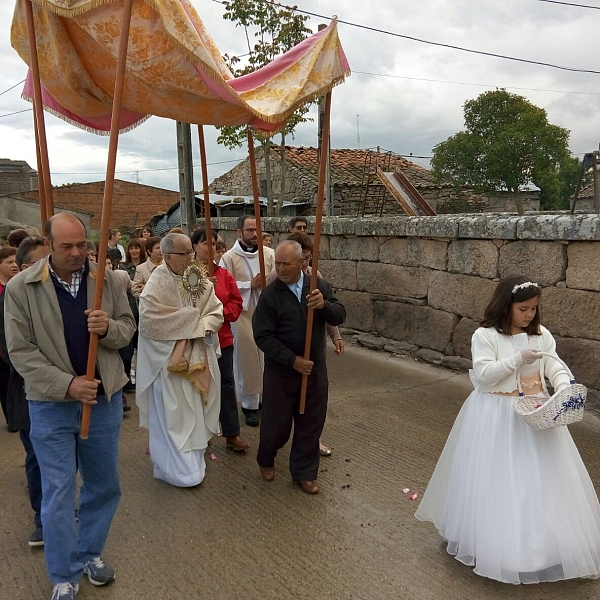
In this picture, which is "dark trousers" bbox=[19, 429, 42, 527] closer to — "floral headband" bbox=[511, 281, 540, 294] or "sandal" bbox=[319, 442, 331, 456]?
"sandal" bbox=[319, 442, 331, 456]

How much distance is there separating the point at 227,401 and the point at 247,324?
1.02 metres

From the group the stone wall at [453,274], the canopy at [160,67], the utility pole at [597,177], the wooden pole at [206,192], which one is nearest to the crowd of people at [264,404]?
the wooden pole at [206,192]

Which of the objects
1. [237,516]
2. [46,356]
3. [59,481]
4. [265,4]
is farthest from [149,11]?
[265,4]

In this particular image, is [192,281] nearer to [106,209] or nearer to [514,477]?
[106,209]

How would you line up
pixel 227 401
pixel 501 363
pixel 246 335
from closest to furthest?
1. pixel 501 363
2. pixel 227 401
3. pixel 246 335

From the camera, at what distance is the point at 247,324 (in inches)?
209

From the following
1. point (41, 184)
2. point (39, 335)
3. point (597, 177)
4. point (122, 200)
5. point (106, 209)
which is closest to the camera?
point (39, 335)

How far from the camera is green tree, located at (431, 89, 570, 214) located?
25.8 m

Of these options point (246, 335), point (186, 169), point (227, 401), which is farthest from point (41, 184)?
point (186, 169)

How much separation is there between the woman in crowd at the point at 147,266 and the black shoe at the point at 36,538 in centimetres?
254

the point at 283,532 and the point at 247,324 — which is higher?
the point at 247,324

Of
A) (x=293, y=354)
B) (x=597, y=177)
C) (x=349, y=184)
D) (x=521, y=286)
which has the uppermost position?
(x=349, y=184)

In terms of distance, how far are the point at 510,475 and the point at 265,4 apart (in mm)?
11986

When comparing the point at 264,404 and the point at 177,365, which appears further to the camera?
the point at 264,404
